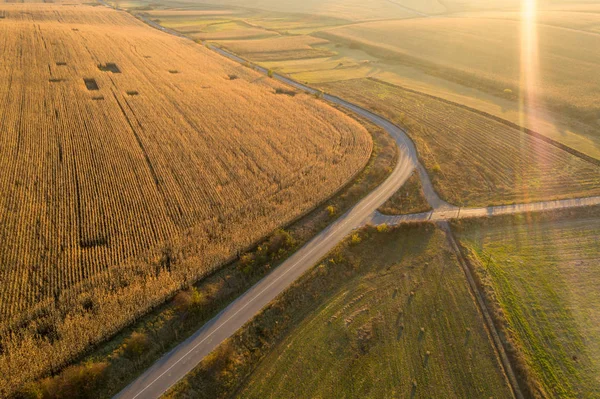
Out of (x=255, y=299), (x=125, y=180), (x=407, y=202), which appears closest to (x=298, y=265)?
(x=255, y=299)

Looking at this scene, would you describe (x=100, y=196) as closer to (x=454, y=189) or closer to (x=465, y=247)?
(x=465, y=247)

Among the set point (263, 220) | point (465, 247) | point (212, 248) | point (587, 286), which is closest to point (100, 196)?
point (212, 248)

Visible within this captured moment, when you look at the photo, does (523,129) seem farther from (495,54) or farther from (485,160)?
(495,54)

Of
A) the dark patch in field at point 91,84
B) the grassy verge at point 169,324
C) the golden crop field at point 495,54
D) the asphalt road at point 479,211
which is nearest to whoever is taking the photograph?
the grassy verge at point 169,324

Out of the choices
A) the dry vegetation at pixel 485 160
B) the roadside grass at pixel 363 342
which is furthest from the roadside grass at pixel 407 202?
the roadside grass at pixel 363 342

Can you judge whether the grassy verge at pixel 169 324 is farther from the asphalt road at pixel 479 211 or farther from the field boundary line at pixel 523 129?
the field boundary line at pixel 523 129

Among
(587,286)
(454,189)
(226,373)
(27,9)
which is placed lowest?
(226,373)

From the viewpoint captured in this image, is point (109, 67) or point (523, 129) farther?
point (109, 67)
